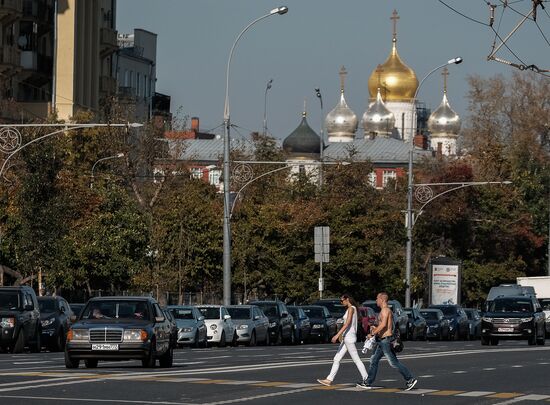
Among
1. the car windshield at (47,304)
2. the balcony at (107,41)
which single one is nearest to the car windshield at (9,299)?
the car windshield at (47,304)

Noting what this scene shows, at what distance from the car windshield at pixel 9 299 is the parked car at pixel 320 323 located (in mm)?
19578

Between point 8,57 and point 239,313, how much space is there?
28.6 m

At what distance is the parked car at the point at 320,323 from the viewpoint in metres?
60.2

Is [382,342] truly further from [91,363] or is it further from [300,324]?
[300,324]

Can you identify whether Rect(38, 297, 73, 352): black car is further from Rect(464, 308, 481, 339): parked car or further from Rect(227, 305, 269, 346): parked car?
Rect(464, 308, 481, 339): parked car

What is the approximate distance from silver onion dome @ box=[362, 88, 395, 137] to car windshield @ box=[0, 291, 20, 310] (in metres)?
134

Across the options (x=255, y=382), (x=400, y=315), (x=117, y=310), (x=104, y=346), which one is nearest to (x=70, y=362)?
(x=104, y=346)

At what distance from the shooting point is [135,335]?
3152cm

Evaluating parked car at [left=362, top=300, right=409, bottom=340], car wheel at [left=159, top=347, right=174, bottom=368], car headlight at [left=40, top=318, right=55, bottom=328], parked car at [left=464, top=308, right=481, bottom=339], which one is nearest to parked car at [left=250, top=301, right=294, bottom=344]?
parked car at [left=362, top=300, right=409, bottom=340]

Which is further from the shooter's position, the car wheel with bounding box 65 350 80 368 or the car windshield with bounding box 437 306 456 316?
the car windshield with bounding box 437 306 456 316

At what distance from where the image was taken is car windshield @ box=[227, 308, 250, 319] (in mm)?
54219

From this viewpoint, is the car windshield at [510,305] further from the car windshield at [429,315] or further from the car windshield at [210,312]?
the car windshield at [429,315]

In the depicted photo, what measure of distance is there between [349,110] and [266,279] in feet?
344

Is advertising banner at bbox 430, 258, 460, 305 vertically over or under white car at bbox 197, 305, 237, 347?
over
